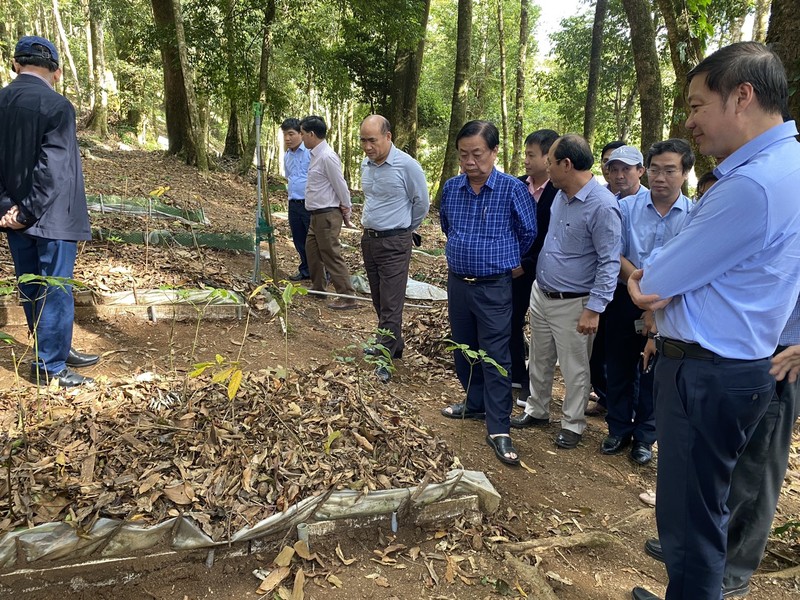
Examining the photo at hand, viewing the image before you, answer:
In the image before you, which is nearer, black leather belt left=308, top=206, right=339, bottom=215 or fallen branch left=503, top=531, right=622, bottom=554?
fallen branch left=503, top=531, right=622, bottom=554

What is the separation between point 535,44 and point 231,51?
19.3m

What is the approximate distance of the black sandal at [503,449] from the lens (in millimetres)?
3400

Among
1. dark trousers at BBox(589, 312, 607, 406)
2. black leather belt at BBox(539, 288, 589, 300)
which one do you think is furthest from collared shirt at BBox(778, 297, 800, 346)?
dark trousers at BBox(589, 312, 607, 406)

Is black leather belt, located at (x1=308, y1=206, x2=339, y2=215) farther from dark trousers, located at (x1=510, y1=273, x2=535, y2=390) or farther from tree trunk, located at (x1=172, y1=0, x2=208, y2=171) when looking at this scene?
tree trunk, located at (x1=172, y1=0, x2=208, y2=171)

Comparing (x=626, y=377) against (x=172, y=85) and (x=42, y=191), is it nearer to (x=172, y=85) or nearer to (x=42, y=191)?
(x=42, y=191)

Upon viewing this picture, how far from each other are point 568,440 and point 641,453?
481 mm

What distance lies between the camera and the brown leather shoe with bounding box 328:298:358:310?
6305mm

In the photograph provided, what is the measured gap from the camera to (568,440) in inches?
148

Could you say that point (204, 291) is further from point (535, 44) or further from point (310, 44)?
point (535, 44)

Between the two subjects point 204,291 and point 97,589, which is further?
point 204,291

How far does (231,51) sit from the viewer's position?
1330 cm

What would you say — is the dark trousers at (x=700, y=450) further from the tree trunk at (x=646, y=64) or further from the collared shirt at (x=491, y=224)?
the tree trunk at (x=646, y=64)

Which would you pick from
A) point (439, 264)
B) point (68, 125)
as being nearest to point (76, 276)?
point (68, 125)

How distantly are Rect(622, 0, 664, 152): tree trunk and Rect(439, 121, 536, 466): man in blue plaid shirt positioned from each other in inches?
159
